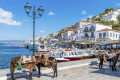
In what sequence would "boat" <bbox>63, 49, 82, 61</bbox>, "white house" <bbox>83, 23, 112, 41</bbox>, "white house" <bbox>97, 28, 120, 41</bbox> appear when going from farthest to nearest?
"white house" <bbox>83, 23, 112, 41</bbox> → "white house" <bbox>97, 28, 120, 41</bbox> → "boat" <bbox>63, 49, 82, 61</bbox>

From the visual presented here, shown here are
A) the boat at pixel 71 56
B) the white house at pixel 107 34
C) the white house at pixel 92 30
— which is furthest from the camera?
the white house at pixel 92 30

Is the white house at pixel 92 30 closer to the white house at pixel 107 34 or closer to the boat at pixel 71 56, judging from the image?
the white house at pixel 107 34

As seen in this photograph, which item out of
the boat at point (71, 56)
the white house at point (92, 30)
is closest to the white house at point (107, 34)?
the white house at point (92, 30)

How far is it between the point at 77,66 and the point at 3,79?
6.68 m

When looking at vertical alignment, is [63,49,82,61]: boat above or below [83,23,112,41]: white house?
below

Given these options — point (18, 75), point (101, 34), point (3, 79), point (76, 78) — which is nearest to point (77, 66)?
point (76, 78)

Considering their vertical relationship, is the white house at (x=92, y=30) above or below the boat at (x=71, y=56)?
above

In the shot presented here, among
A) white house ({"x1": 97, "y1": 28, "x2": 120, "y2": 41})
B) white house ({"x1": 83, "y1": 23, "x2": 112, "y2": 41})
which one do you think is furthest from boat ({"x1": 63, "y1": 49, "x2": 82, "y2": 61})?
white house ({"x1": 83, "y1": 23, "x2": 112, "y2": 41})

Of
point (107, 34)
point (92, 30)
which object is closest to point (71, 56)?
point (107, 34)

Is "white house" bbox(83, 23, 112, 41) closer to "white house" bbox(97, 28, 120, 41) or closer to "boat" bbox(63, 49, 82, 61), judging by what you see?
"white house" bbox(97, 28, 120, 41)

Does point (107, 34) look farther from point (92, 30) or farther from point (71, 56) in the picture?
point (71, 56)

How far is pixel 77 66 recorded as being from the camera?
12031 mm

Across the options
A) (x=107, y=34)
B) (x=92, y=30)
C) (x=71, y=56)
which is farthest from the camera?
(x=92, y=30)

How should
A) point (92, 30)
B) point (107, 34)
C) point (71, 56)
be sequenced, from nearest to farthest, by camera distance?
point (71, 56)
point (107, 34)
point (92, 30)
